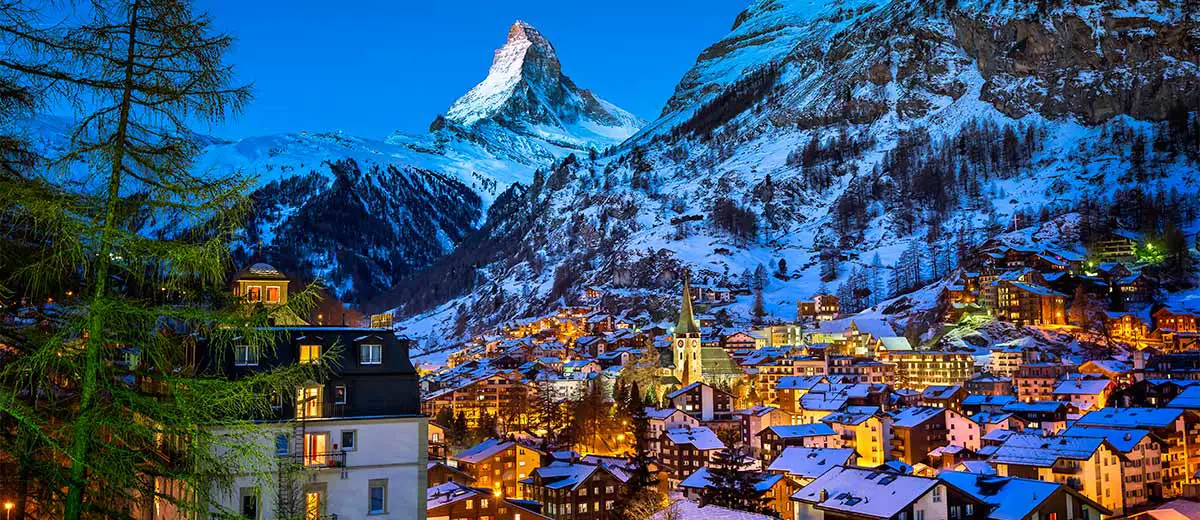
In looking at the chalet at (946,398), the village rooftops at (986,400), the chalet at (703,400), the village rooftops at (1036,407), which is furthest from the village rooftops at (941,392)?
the chalet at (703,400)

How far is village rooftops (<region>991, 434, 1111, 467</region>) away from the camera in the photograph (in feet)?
211

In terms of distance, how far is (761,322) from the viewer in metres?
156

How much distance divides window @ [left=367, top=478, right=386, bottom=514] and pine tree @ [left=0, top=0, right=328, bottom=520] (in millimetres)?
10655

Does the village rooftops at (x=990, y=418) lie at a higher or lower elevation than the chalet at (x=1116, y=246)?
lower

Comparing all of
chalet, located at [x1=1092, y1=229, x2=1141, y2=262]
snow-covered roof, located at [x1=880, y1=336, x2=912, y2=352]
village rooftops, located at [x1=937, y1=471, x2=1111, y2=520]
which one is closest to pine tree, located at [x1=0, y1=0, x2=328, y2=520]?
village rooftops, located at [x1=937, y1=471, x2=1111, y2=520]

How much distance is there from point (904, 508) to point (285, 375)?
45787mm

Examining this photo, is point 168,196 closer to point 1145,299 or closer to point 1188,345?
point 1188,345

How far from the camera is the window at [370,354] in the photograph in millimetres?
20656

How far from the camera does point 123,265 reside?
8781 millimetres

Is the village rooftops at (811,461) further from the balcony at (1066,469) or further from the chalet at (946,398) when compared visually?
the chalet at (946,398)

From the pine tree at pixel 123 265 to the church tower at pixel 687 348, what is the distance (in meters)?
114

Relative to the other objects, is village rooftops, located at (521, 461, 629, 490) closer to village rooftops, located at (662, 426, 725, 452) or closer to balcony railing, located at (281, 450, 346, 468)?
village rooftops, located at (662, 426, 725, 452)

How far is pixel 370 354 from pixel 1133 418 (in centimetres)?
7245

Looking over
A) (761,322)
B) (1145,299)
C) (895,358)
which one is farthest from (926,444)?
(761,322)
